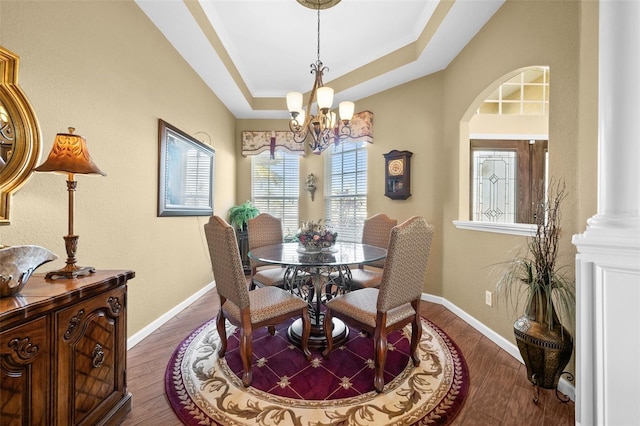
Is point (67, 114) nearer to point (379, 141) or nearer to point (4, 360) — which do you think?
point (4, 360)

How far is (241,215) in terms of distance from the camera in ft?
14.4

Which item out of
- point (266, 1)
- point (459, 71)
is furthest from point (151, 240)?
point (459, 71)

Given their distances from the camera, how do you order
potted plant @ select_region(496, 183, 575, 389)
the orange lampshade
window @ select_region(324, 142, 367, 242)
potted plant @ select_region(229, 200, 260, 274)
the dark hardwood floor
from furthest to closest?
potted plant @ select_region(229, 200, 260, 274)
window @ select_region(324, 142, 367, 242)
potted plant @ select_region(496, 183, 575, 389)
the dark hardwood floor
the orange lampshade

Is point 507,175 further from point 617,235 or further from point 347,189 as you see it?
point 617,235

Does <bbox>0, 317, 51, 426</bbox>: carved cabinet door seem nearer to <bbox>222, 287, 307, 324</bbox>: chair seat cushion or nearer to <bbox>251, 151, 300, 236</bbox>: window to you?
<bbox>222, 287, 307, 324</bbox>: chair seat cushion

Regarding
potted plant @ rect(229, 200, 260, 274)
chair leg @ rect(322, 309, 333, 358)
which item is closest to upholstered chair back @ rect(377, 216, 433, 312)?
chair leg @ rect(322, 309, 333, 358)

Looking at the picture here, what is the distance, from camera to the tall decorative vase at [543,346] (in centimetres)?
158

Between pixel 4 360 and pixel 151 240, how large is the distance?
1.73 meters

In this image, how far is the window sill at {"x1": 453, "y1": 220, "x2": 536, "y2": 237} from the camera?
1997 millimetres

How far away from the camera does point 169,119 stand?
9.27 feet

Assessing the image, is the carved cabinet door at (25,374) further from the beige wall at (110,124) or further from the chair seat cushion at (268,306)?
the chair seat cushion at (268,306)

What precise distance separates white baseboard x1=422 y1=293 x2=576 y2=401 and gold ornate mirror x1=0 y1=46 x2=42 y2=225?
3.36m

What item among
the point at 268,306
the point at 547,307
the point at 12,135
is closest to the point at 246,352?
the point at 268,306

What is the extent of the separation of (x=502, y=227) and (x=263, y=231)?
2441 mm
